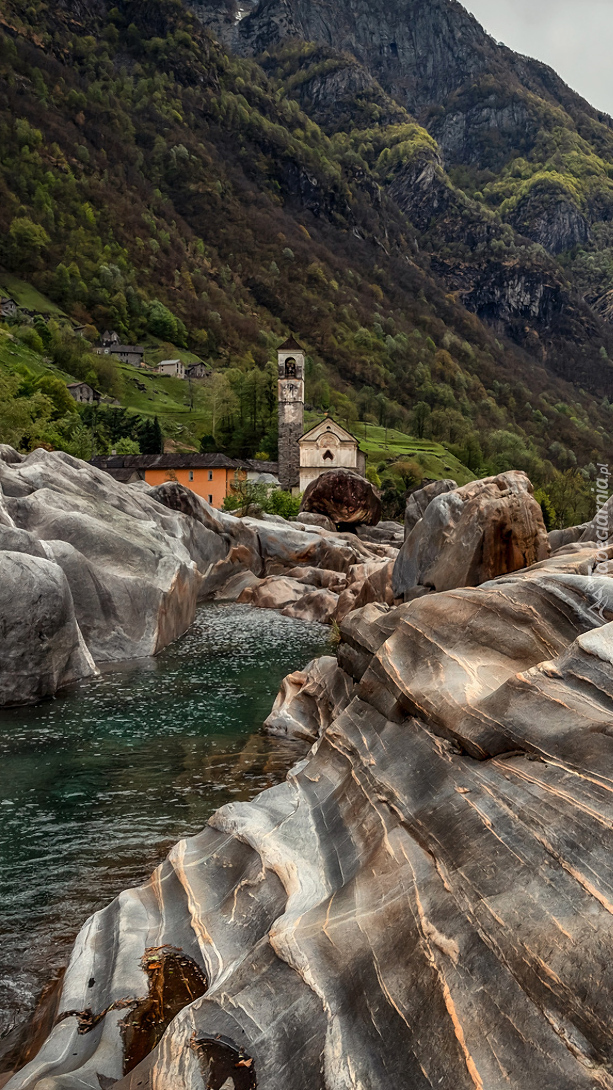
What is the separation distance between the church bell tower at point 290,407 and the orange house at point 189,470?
47.9 ft

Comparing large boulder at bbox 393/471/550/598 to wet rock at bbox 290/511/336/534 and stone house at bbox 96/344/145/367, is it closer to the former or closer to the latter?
wet rock at bbox 290/511/336/534

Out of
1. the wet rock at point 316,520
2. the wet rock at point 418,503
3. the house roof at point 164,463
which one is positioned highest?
the wet rock at point 418,503

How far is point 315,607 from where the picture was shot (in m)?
35.6

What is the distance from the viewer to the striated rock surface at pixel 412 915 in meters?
5.46

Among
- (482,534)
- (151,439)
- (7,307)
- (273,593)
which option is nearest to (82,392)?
(151,439)

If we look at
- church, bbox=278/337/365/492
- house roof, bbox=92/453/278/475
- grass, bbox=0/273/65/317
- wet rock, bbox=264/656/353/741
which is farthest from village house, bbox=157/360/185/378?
wet rock, bbox=264/656/353/741

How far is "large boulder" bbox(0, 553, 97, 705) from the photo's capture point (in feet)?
63.2

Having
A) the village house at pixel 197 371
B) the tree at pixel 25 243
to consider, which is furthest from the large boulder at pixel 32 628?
the tree at pixel 25 243

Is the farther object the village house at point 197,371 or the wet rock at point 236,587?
the village house at point 197,371

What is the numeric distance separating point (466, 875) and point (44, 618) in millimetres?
15820

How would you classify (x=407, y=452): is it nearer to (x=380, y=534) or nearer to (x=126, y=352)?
(x=380, y=534)

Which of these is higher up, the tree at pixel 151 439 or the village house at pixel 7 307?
the village house at pixel 7 307

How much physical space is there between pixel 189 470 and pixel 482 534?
63586 mm

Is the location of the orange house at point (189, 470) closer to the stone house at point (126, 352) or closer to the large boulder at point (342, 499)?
the large boulder at point (342, 499)
